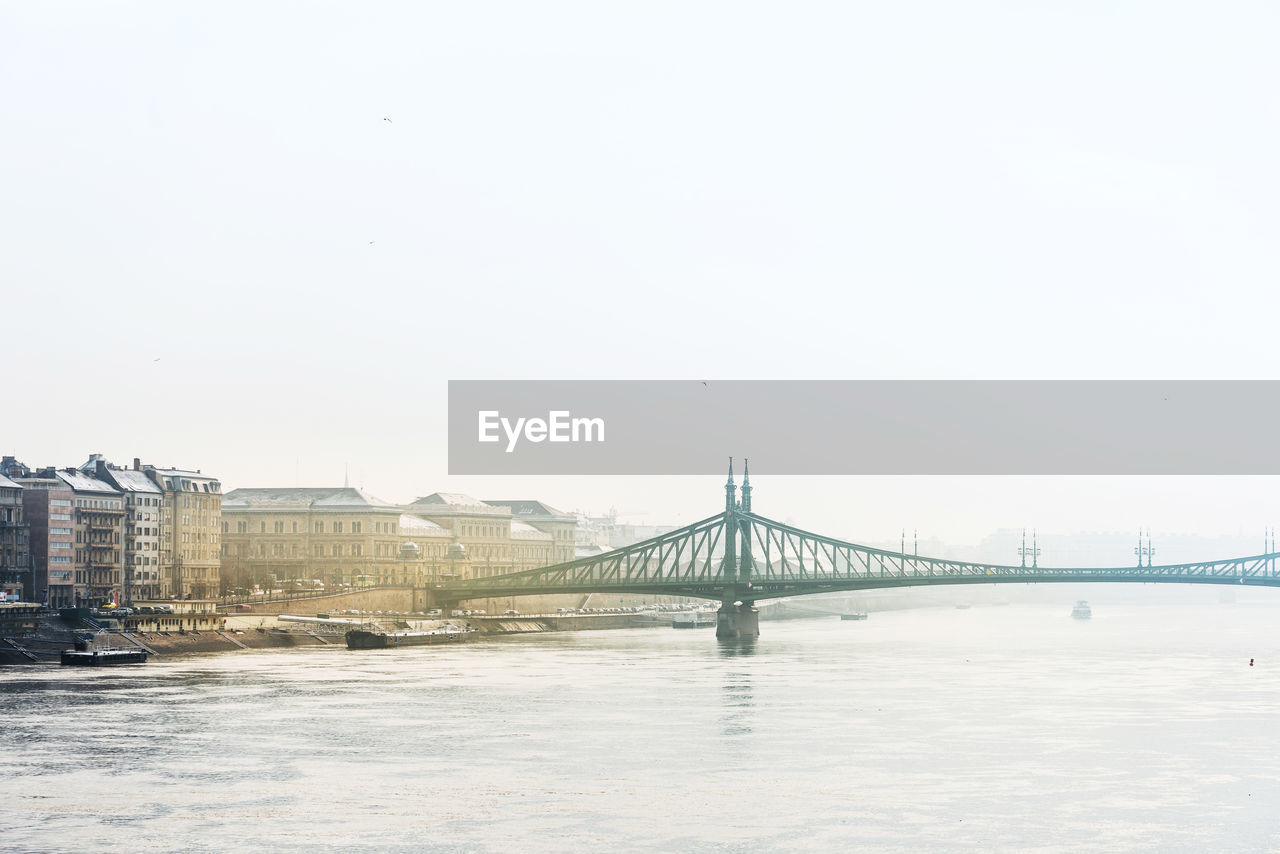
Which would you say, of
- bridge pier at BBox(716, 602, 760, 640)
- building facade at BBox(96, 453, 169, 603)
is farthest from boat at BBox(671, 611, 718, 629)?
building facade at BBox(96, 453, 169, 603)

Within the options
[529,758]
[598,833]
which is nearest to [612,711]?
[529,758]

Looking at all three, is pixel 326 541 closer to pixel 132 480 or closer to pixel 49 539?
pixel 132 480

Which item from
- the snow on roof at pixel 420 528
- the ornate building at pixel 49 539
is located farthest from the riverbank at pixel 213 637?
the snow on roof at pixel 420 528

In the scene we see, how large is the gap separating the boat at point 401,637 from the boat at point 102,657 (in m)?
20.4

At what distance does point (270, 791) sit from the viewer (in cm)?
5081

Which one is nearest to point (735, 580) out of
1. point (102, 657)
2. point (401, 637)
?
point (401, 637)

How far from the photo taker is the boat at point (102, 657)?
98938 mm

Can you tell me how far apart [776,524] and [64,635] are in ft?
229

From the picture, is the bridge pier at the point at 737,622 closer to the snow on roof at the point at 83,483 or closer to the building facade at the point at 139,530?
the building facade at the point at 139,530

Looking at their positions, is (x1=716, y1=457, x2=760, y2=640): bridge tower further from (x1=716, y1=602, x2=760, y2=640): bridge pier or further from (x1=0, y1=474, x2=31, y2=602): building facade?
(x1=0, y1=474, x2=31, y2=602): building facade

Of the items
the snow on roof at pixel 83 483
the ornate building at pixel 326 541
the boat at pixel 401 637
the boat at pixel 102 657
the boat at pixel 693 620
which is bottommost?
the boat at pixel 693 620

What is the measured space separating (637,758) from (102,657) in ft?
171

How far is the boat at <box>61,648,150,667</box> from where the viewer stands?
98938 millimetres

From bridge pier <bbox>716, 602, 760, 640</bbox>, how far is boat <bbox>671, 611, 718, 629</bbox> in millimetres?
38997
